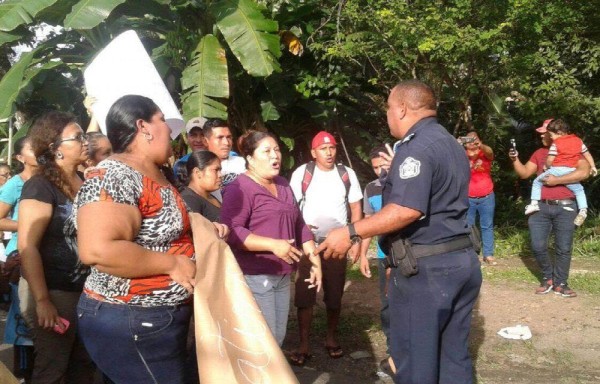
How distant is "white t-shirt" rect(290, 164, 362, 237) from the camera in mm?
5797

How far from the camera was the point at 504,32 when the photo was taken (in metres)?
8.77

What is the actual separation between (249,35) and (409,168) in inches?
200

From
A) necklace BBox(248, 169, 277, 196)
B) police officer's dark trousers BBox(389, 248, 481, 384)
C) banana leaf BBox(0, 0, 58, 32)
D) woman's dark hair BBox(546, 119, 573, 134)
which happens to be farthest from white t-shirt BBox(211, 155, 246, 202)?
banana leaf BBox(0, 0, 58, 32)

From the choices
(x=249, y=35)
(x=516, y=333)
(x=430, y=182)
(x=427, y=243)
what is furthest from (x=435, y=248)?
(x=249, y=35)

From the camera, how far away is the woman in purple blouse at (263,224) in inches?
170

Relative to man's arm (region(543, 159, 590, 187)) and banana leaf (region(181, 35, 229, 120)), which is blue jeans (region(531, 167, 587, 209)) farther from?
banana leaf (region(181, 35, 229, 120))

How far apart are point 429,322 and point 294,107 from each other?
23.4 ft

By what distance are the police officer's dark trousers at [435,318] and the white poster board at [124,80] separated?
5.33ft

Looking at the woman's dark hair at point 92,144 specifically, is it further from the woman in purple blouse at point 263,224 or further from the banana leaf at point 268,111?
the banana leaf at point 268,111

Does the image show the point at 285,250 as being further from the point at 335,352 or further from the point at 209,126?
the point at 335,352

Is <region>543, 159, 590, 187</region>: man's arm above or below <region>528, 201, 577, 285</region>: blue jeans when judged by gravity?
above

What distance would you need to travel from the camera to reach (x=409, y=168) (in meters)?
3.68

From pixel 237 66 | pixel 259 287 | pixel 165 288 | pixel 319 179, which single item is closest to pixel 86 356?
pixel 259 287

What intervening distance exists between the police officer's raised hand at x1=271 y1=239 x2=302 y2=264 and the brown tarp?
3.84 feet
